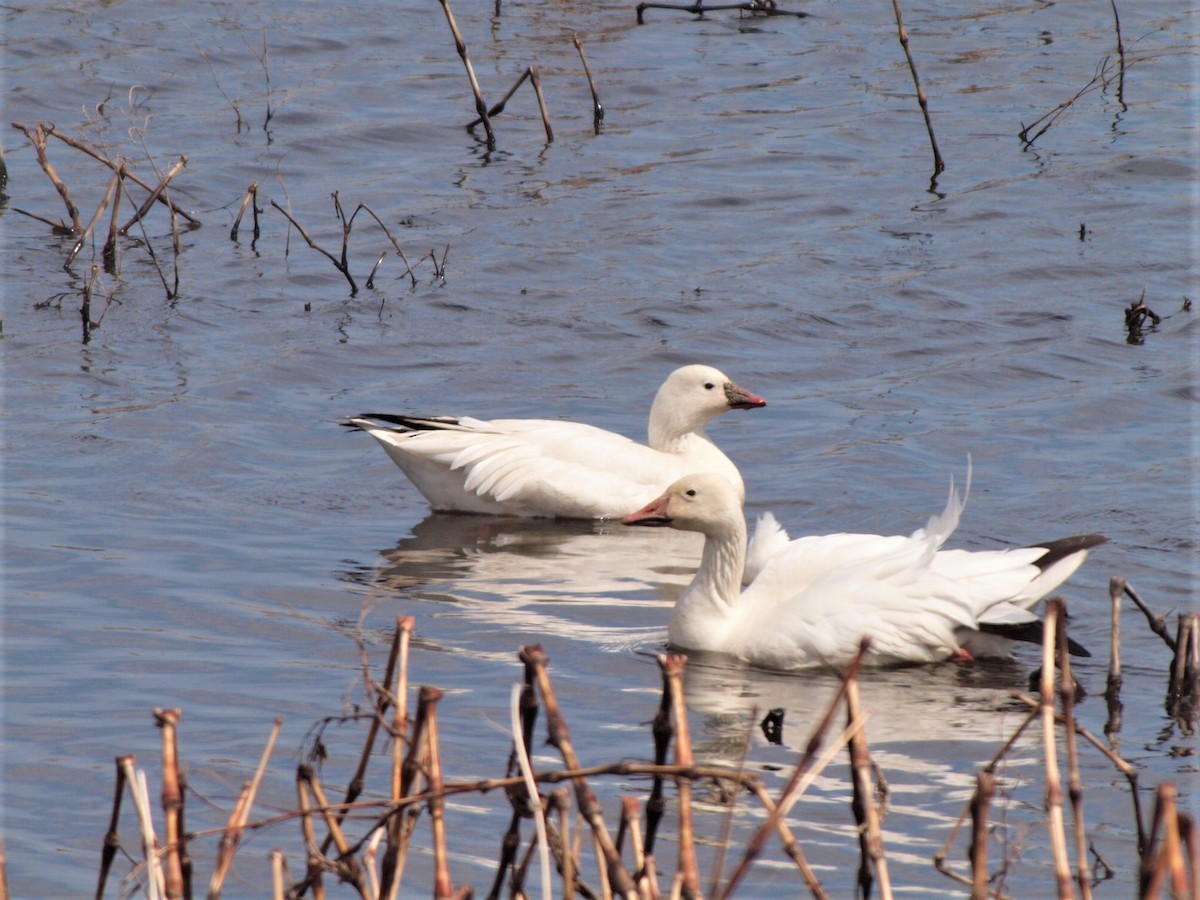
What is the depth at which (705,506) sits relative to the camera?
6.92 m

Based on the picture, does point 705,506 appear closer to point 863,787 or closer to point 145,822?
point 863,787

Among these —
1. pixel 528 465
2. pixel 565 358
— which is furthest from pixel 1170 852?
pixel 565 358

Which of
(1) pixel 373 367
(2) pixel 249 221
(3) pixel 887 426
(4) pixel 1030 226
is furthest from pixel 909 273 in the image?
(2) pixel 249 221

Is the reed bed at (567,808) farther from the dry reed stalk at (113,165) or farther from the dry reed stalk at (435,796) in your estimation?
the dry reed stalk at (113,165)

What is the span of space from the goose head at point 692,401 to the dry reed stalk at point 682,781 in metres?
6.09

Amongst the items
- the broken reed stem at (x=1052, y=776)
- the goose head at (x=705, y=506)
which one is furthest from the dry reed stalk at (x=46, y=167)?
the broken reed stem at (x=1052, y=776)

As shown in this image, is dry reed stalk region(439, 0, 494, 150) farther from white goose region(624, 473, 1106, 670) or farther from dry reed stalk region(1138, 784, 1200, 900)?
dry reed stalk region(1138, 784, 1200, 900)

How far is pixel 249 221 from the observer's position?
1330cm

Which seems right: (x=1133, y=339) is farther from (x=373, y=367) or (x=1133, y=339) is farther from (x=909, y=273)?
(x=373, y=367)

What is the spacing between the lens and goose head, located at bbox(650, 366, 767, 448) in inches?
361

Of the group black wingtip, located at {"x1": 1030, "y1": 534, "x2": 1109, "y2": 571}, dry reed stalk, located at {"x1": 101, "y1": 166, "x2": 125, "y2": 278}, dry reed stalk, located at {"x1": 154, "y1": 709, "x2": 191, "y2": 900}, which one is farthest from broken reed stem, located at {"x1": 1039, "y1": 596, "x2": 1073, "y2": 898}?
dry reed stalk, located at {"x1": 101, "y1": 166, "x2": 125, "y2": 278}

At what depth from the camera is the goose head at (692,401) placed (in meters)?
9.17

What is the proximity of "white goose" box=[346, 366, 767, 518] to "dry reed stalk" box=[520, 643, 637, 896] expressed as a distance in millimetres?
5538

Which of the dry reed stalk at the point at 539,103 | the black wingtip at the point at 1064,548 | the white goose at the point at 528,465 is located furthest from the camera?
the dry reed stalk at the point at 539,103
